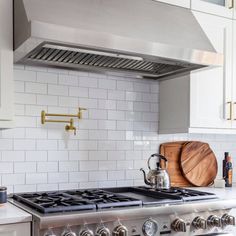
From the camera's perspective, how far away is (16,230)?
183 centimetres

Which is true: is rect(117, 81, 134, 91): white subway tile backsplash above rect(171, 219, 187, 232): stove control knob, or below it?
above

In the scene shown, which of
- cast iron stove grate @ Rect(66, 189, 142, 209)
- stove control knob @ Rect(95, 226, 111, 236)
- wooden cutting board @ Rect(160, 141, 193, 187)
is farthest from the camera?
wooden cutting board @ Rect(160, 141, 193, 187)

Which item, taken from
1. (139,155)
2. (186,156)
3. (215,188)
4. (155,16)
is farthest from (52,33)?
(215,188)

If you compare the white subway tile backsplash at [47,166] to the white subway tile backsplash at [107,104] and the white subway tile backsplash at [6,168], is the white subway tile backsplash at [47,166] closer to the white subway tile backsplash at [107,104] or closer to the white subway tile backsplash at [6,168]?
the white subway tile backsplash at [6,168]

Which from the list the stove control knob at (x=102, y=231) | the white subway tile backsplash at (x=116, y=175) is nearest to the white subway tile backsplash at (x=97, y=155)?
the white subway tile backsplash at (x=116, y=175)

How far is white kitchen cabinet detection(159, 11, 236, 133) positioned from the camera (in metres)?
2.74

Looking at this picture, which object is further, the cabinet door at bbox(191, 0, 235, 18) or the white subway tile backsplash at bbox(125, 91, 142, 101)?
the white subway tile backsplash at bbox(125, 91, 142, 101)

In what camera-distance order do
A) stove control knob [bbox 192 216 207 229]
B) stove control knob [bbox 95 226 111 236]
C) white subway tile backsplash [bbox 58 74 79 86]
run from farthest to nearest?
1. white subway tile backsplash [bbox 58 74 79 86]
2. stove control knob [bbox 192 216 207 229]
3. stove control knob [bbox 95 226 111 236]

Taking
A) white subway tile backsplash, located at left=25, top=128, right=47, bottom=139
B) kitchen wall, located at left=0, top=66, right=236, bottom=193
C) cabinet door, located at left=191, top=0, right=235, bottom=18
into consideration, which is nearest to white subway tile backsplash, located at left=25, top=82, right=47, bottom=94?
kitchen wall, located at left=0, top=66, right=236, bottom=193

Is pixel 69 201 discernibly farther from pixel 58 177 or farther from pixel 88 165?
pixel 88 165

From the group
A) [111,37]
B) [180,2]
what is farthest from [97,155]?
[180,2]

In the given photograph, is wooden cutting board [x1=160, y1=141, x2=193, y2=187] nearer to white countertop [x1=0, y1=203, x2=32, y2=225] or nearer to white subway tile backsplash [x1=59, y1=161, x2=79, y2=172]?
white subway tile backsplash [x1=59, y1=161, x2=79, y2=172]

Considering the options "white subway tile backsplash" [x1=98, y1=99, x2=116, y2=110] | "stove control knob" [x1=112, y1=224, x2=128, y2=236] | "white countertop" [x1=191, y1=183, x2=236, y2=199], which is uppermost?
"white subway tile backsplash" [x1=98, y1=99, x2=116, y2=110]

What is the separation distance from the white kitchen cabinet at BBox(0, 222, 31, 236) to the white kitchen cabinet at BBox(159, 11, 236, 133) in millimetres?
1370
